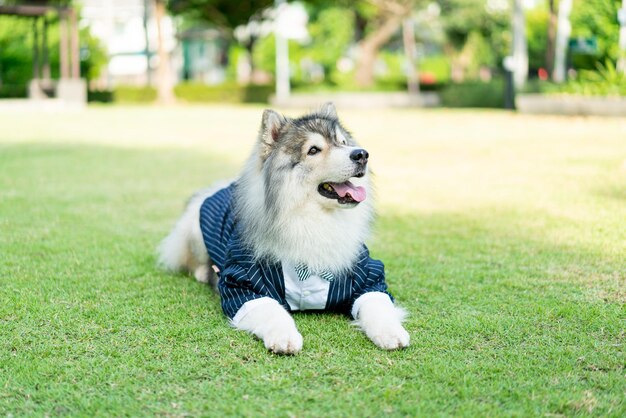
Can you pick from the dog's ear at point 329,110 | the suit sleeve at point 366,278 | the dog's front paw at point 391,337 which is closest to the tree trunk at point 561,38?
the dog's ear at point 329,110

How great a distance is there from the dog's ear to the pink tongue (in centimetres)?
54

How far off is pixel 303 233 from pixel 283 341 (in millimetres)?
742

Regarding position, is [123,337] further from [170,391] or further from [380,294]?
[380,294]

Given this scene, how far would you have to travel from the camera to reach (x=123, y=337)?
3.82 metres

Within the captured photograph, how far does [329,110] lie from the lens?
4.54 metres

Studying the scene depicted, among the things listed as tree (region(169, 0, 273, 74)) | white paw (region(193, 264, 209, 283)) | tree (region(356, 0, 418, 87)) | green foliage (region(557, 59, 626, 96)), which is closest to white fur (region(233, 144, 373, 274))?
white paw (region(193, 264, 209, 283))

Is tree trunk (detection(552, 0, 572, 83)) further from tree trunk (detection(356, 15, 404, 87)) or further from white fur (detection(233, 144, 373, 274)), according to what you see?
white fur (detection(233, 144, 373, 274))

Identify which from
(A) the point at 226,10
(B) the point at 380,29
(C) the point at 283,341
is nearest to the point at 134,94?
(A) the point at 226,10

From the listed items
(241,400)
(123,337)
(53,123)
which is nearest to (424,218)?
(123,337)

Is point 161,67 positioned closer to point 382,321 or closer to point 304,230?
point 304,230

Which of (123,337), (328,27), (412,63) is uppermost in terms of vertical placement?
(328,27)

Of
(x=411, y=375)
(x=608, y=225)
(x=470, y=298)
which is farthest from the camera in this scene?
(x=608, y=225)

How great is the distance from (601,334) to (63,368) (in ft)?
8.96

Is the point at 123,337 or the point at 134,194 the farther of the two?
the point at 134,194
